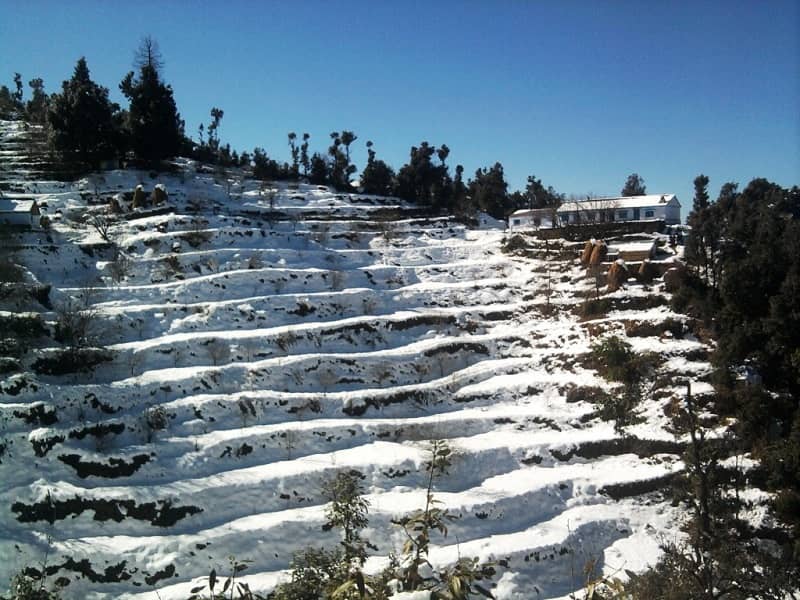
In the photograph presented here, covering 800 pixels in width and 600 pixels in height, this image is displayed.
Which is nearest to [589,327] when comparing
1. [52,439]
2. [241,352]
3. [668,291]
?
[668,291]

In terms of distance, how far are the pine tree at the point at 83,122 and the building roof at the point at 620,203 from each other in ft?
110

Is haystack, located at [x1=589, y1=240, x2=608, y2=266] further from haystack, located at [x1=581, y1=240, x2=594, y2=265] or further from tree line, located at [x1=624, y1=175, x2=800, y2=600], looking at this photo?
tree line, located at [x1=624, y1=175, x2=800, y2=600]

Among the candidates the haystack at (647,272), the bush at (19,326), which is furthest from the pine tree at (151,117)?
the haystack at (647,272)

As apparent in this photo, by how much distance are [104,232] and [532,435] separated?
Result: 23.7 m

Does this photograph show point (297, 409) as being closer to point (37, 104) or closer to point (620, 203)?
point (620, 203)

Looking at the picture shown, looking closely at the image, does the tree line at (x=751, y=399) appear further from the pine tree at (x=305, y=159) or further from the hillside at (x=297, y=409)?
the pine tree at (x=305, y=159)

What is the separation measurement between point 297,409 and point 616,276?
16632 mm

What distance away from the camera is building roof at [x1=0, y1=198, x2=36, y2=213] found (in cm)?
2852

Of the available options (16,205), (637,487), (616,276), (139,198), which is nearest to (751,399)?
(637,487)

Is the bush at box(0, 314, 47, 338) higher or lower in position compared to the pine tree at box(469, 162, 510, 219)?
lower

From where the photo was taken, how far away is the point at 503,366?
22.8 meters

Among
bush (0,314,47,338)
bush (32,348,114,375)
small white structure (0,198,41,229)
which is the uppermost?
small white structure (0,198,41,229)

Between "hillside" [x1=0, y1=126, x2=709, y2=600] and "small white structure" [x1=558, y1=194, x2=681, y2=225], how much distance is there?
10426 mm

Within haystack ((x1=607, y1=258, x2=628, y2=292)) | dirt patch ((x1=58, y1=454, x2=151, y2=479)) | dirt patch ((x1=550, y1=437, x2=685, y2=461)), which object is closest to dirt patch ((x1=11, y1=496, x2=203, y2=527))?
dirt patch ((x1=58, y1=454, x2=151, y2=479))
